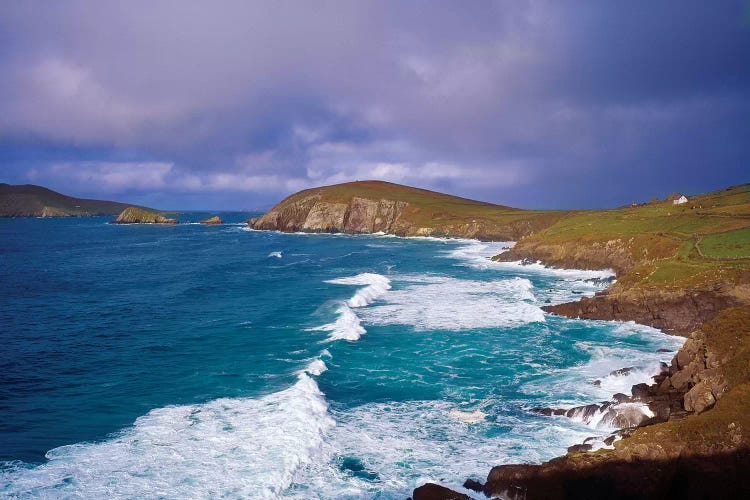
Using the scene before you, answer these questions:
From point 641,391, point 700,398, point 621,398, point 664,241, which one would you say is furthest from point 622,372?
point 664,241

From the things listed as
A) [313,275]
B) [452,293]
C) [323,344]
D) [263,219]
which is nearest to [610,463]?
[323,344]

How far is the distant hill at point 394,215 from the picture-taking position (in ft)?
435

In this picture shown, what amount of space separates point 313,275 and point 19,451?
4937 centimetres

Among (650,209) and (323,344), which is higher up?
(650,209)

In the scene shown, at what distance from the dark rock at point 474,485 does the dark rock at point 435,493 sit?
77 cm

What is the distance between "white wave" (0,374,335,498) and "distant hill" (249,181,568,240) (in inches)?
4366

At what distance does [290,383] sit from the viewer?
27.3 metres

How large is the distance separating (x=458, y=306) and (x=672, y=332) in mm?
17378

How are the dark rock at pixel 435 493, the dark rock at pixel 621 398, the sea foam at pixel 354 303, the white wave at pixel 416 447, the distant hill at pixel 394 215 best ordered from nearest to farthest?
the dark rock at pixel 435 493 → the white wave at pixel 416 447 → the dark rock at pixel 621 398 → the sea foam at pixel 354 303 → the distant hill at pixel 394 215

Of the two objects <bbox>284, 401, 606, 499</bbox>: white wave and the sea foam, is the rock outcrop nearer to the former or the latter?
the sea foam

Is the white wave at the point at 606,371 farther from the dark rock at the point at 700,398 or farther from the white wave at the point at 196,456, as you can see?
the white wave at the point at 196,456

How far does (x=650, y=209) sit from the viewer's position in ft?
270

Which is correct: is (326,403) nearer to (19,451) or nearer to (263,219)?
(19,451)

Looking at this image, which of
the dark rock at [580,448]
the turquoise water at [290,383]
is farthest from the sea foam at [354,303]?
the dark rock at [580,448]
